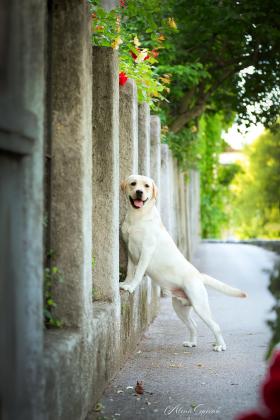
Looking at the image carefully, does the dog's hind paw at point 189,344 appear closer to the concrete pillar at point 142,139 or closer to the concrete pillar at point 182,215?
the concrete pillar at point 142,139

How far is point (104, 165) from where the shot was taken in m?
5.20

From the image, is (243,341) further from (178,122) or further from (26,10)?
(178,122)

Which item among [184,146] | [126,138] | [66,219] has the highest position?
[184,146]

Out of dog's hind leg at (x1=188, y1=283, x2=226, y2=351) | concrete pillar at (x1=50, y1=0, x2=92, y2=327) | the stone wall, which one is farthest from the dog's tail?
concrete pillar at (x1=50, y1=0, x2=92, y2=327)

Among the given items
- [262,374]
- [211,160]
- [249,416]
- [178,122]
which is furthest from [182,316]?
[211,160]

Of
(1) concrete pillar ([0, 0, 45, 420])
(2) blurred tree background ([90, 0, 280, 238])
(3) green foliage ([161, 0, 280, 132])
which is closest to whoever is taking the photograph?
(1) concrete pillar ([0, 0, 45, 420])

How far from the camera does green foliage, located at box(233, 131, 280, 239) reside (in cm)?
4075

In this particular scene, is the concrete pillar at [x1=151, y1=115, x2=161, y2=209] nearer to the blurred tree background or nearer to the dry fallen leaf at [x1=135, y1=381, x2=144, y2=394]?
the blurred tree background

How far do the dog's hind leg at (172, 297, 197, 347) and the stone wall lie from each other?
1.16ft

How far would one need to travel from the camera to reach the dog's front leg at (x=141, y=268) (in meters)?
6.00

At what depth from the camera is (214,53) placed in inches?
530

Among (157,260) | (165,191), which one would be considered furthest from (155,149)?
(157,260)

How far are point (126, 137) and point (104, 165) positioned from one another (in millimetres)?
1288

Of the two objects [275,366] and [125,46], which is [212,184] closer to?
[125,46]
